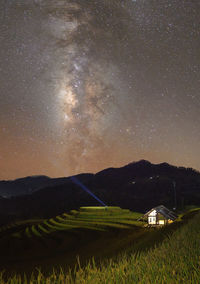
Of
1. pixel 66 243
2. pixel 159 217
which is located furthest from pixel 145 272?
pixel 159 217

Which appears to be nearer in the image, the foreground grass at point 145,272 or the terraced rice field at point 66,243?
the foreground grass at point 145,272

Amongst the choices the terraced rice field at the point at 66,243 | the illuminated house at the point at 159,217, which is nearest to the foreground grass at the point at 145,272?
the terraced rice field at the point at 66,243

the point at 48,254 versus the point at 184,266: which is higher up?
the point at 184,266

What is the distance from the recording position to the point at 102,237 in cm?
5009

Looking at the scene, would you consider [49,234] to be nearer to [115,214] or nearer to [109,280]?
[115,214]

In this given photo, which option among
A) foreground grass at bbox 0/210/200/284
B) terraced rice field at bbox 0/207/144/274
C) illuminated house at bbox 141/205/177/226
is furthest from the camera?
illuminated house at bbox 141/205/177/226

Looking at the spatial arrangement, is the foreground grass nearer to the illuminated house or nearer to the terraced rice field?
the terraced rice field

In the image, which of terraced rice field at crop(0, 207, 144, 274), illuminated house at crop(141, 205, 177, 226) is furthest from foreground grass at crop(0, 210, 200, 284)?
illuminated house at crop(141, 205, 177, 226)

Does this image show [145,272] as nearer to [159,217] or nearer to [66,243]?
[66,243]

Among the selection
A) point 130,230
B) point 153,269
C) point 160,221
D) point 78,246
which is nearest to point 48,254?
point 78,246

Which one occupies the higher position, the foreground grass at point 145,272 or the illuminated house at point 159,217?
the foreground grass at point 145,272

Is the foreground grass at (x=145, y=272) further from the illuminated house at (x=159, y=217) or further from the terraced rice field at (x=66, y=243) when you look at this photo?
the illuminated house at (x=159, y=217)

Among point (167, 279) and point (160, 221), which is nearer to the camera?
point (167, 279)

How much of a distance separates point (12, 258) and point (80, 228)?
56.7ft
